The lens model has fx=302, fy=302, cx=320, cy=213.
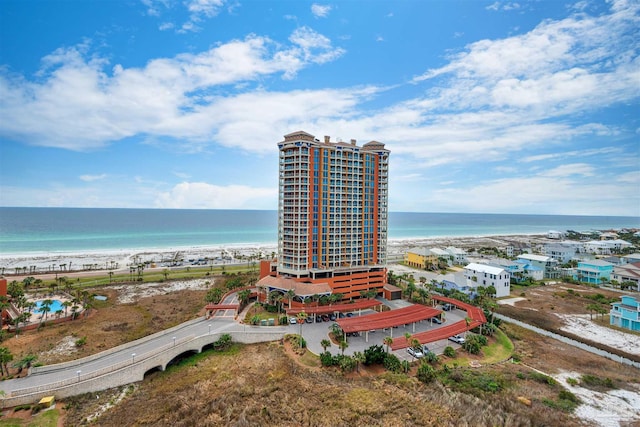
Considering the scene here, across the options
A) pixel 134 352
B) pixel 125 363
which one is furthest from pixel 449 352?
pixel 134 352

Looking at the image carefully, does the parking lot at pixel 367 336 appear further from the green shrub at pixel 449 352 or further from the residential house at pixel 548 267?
the residential house at pixel 548 267

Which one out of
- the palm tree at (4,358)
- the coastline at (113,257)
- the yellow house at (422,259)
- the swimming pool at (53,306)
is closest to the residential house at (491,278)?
the yellow house at (422,259)

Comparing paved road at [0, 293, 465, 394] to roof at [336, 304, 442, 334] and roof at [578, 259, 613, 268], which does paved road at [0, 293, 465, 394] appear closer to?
roof at [336, 304, 442, 334]

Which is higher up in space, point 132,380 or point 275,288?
point 275,288

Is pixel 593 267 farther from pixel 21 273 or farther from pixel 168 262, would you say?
pixel 21 273

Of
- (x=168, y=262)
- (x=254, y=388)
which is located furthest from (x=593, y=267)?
(x=168, y=262)

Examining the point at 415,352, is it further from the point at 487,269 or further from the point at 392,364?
the point at 487,269
